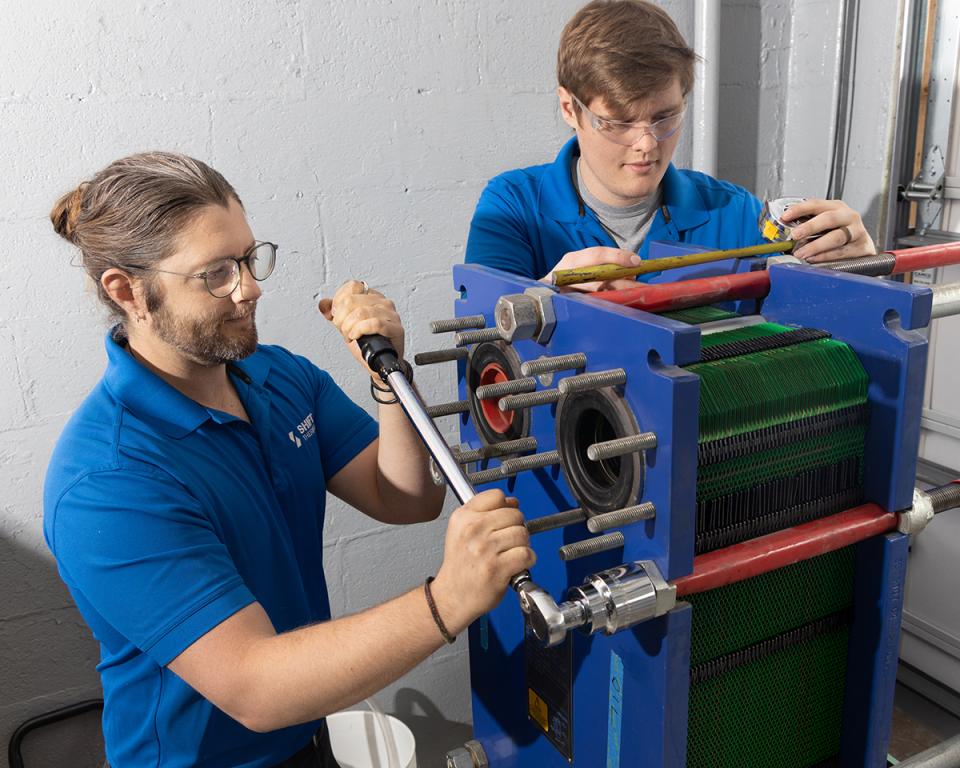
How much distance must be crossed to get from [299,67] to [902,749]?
2.07m

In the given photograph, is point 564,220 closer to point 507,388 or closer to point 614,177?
point 614,177

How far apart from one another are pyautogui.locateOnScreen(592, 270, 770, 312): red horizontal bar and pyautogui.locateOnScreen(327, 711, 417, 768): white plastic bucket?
4.48ft

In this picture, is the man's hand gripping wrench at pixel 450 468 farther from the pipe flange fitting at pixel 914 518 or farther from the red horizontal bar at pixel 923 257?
the red horizontal bar at pixel 923 257

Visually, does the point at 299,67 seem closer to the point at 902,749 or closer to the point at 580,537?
the point at 580,537

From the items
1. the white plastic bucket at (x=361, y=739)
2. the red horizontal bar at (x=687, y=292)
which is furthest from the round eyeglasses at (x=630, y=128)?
the white plastic bucket at (x=361, y=739)

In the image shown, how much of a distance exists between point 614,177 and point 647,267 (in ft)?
1.87

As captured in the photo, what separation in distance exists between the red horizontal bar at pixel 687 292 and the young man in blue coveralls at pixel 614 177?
0.39 m

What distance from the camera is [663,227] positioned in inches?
59.6

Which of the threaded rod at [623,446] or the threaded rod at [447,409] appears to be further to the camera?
the threaded rod at [447,409]

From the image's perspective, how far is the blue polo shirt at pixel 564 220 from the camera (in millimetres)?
1493

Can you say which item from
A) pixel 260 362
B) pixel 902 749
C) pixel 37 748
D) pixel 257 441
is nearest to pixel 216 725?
pixel 257 441

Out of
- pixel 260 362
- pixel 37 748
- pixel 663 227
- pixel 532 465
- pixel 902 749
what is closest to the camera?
pixel 532 465

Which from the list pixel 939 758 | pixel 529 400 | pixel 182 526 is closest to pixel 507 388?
pixel 529 400

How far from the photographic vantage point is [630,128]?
1.41m
